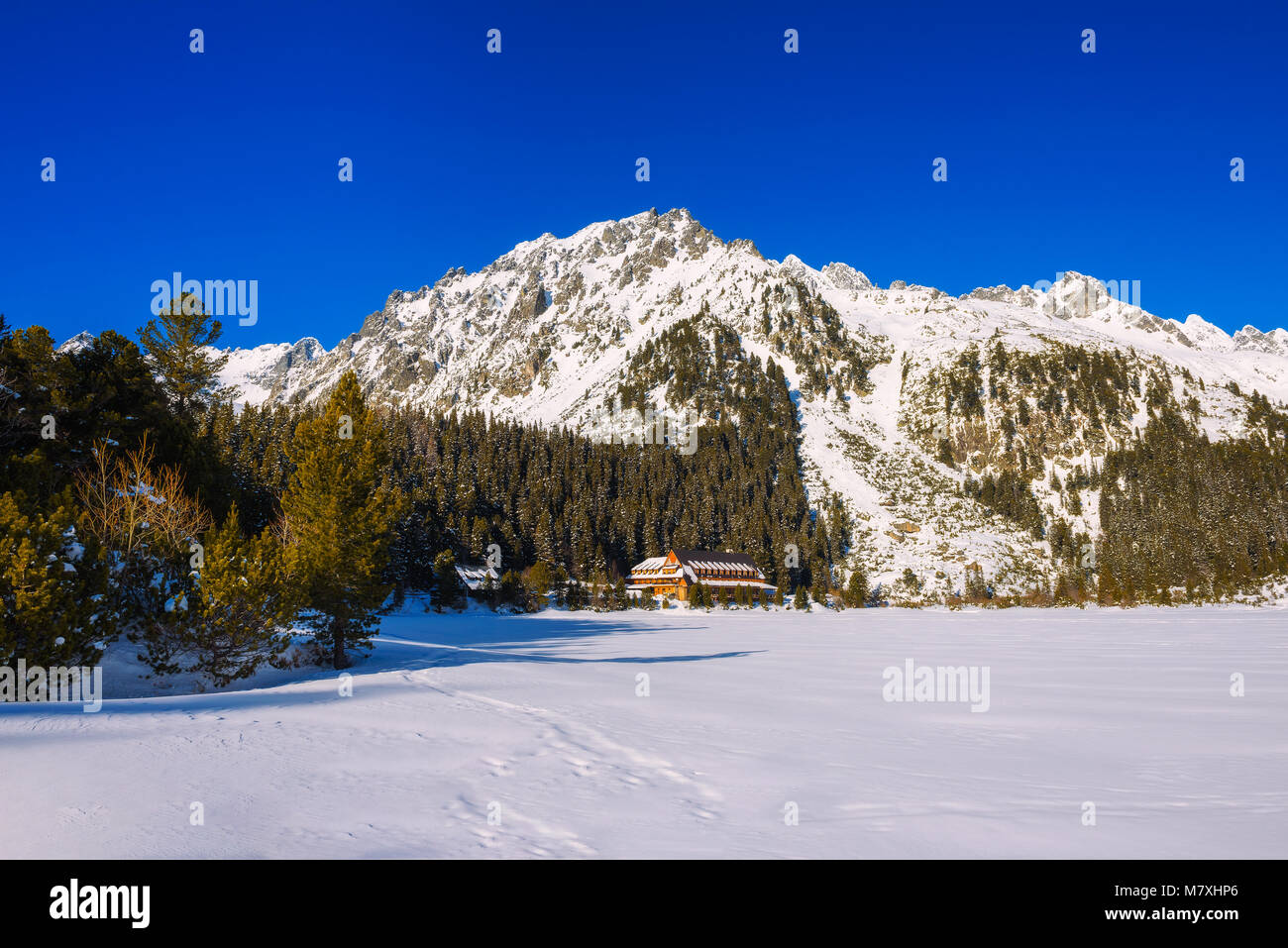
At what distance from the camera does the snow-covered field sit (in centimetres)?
625

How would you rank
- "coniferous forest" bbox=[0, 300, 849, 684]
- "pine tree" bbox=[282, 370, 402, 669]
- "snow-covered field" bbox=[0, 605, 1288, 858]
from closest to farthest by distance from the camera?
"snow-covered field" bbox=[0, 605, 1288, 858] < "coniferous forest" bbox=[0, 300, 849, 684] < "pine tree" bbox=[282, 370, 402, 669]

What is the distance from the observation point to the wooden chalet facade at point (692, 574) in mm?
106875

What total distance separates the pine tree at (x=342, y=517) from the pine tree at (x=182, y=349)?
24361mm

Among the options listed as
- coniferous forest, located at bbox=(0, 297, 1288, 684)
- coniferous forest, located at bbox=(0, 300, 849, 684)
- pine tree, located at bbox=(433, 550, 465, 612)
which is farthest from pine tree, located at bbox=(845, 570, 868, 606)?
coniferous forest, located at bbox=(0, 300, 849, 684)

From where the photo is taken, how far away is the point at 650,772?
30.4ft

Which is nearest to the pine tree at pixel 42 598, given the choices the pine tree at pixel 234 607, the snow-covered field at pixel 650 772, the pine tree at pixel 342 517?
the pine tree at pixel 234 607

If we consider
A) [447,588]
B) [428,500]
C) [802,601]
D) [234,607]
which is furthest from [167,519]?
[802,601]

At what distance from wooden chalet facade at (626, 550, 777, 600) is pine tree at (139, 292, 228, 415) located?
6897 centimetres

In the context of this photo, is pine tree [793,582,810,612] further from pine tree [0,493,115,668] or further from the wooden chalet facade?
pine tree [0,493,115,668]

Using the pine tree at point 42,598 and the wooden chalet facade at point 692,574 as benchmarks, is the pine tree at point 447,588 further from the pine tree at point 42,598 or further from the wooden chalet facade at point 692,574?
the pine tree at point 42,598
